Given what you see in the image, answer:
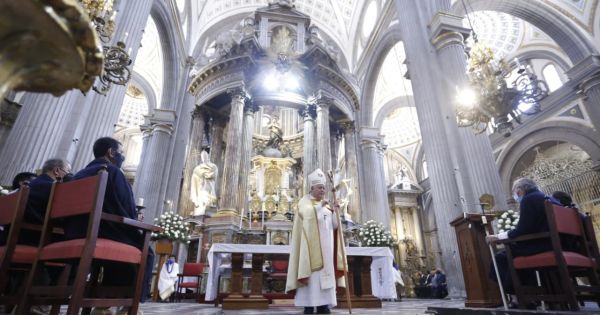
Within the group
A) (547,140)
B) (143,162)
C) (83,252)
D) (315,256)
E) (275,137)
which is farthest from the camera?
(547,140)

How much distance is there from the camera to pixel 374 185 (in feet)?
43.0

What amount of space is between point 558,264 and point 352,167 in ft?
29.5

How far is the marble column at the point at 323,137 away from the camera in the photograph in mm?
9938

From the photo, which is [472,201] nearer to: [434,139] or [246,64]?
[434,139]

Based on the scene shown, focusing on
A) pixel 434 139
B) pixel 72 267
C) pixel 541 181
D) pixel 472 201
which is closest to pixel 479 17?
pixel 541 181

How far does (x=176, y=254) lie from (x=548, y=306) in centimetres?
845

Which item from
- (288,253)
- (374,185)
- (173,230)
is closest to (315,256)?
(288,253)

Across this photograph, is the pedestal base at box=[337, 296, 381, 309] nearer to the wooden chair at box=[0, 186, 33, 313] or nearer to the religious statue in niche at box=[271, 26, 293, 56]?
the wooden chair at box=[0, 186, 33, 313]

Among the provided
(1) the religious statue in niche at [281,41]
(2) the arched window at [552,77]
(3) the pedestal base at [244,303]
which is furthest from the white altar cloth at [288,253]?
(2) the arched window at [552,77]

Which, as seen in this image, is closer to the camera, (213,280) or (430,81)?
(213,280)

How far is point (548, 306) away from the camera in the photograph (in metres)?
3.62

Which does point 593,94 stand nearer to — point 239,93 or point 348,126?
point 348,126

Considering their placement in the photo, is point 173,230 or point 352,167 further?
point 352,167

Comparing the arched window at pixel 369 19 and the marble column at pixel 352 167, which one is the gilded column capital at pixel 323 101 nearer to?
the marble column at pixel 352 167
